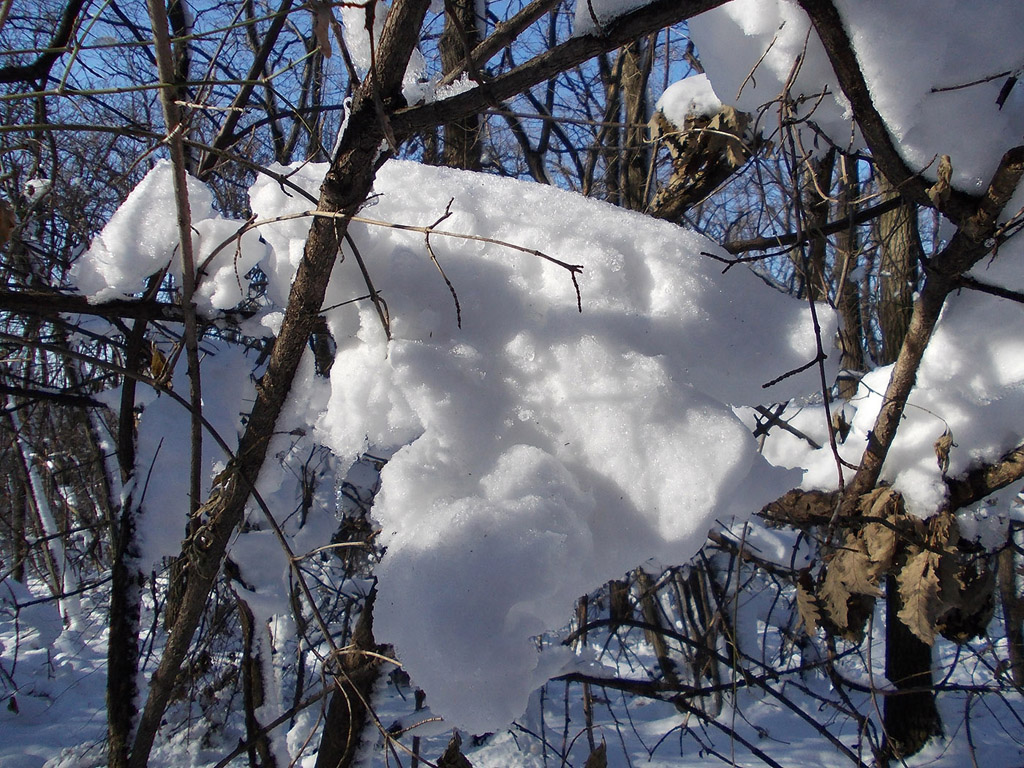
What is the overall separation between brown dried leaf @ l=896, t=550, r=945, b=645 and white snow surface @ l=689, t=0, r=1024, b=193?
85 cm

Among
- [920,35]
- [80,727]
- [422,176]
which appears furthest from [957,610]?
[80,727]

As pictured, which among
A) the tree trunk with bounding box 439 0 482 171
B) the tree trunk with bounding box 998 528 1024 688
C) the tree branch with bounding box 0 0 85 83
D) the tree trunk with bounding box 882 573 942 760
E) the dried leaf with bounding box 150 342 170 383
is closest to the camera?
the dried leaf with bounding box 150 342 170 383

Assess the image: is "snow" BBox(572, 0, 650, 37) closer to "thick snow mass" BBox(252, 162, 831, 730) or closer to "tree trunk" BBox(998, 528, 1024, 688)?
"thick snow mass" BBox(252, 162, 831, 730)

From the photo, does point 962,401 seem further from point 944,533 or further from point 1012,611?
point 1012,611

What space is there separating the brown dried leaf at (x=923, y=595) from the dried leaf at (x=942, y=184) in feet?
2.70

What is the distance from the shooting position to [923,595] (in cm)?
139

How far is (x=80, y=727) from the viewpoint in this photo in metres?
4.60

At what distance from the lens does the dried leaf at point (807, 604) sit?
156 cm

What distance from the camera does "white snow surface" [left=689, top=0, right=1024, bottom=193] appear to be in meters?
0.99

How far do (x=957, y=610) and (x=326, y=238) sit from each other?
6.29ft

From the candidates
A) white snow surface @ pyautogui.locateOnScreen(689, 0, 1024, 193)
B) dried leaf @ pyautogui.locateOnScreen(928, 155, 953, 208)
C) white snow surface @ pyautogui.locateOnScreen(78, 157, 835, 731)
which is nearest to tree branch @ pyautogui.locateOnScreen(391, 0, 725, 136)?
white snow surface @ pyautogui.locateOnScreen(78, 157, 835, 731)

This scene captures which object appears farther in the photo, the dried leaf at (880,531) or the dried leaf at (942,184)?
the dried leaf at (880,531)

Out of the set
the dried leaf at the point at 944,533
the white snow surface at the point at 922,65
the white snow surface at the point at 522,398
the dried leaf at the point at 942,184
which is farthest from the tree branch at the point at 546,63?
the dried leaf at the point at 944,533

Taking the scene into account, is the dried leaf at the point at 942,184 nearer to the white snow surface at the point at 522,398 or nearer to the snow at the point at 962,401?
the white snow surface at the point at 522,398
